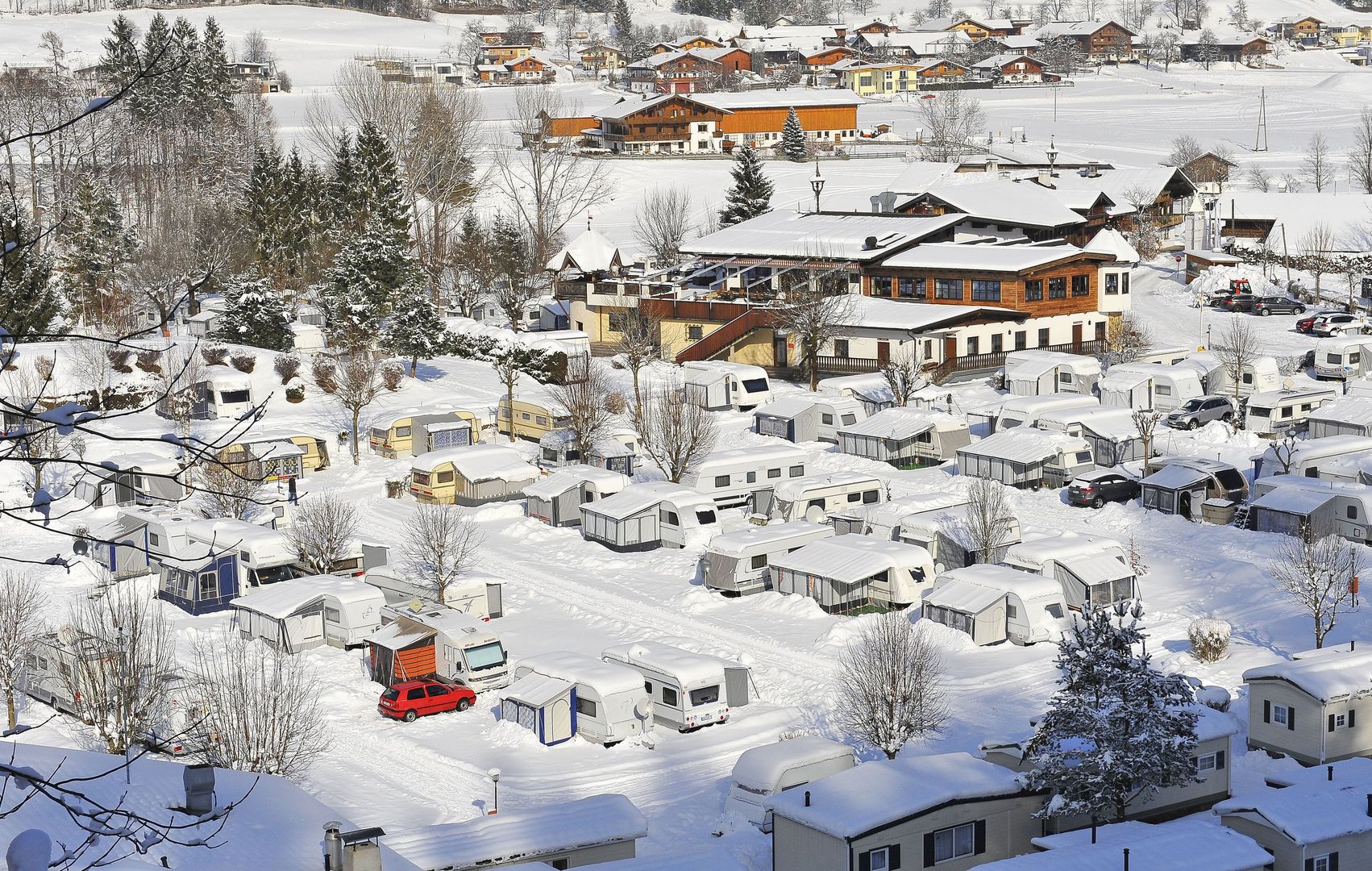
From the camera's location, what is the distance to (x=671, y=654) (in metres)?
24.9

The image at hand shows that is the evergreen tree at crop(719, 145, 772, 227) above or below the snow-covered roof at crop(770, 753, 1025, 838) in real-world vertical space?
above

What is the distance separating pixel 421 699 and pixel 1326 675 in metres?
13.6

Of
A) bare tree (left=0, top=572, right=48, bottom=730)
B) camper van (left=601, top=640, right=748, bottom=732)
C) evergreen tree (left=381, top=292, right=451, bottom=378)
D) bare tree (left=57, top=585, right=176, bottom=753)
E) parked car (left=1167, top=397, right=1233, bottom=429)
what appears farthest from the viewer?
evergreen tree (left=381, top=292, right=451, bottom=378)

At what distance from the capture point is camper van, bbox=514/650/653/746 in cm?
2378

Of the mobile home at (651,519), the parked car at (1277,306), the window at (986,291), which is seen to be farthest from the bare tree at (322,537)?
the parked car at (1277,306)

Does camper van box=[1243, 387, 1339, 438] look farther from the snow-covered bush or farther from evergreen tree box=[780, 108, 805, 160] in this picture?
evergreen tree box=[780, 108, 805, 160]

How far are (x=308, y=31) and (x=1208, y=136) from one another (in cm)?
8387

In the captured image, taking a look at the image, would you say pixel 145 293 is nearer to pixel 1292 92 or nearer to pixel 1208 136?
pixel 1208 136

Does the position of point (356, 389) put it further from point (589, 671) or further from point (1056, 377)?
point (1056, 377)

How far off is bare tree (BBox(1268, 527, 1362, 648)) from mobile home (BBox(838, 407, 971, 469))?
9.96 m

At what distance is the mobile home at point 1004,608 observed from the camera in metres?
26.7

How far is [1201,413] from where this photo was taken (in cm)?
3969

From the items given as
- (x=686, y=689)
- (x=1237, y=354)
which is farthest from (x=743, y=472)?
(x=1237, y=354)

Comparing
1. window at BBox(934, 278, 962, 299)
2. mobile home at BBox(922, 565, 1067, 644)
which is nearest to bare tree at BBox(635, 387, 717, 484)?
mobile home at BBox(922, 565, 1067, 644)
